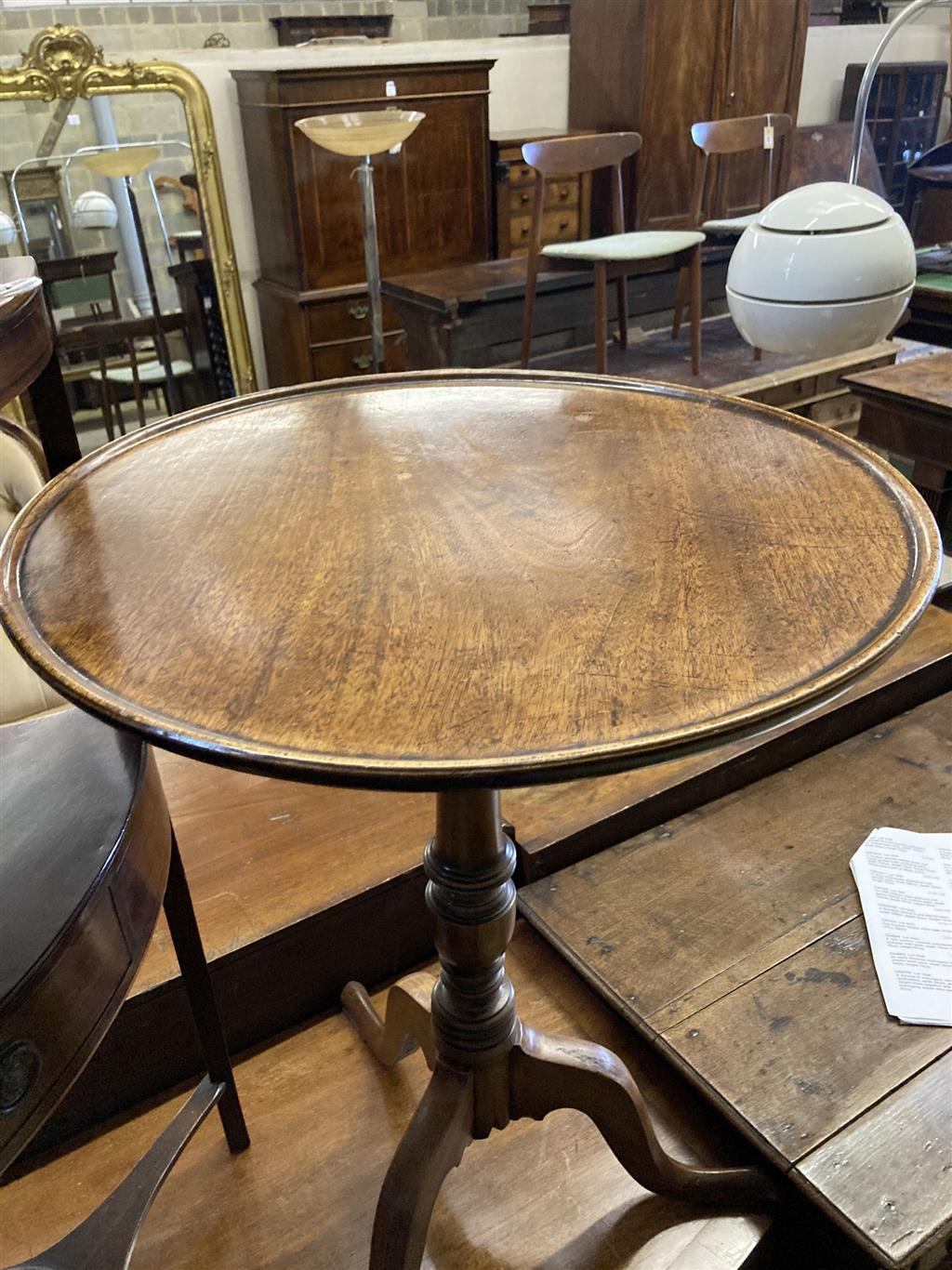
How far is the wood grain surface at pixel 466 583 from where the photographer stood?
62 cm

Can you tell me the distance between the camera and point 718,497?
36.5 inches

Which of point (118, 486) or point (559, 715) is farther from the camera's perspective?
point (118, 486)

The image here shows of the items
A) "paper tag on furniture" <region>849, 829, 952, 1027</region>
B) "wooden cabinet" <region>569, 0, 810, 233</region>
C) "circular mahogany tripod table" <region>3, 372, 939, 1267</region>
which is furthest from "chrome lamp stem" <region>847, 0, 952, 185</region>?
"wooden cabinet" <region>569, 0, 810, 233</region>

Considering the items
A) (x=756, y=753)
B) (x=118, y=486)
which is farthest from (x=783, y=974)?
(x=118, y=486)

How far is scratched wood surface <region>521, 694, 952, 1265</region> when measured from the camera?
119cm

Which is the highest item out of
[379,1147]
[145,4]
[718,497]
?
[145,4]

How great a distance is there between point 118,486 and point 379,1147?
88 centimetres

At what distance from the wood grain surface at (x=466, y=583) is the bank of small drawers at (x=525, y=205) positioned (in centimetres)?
323

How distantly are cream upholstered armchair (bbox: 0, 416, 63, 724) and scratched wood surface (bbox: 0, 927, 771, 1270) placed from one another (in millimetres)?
621

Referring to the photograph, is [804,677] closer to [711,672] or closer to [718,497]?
[711,672]

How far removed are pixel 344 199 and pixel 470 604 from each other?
328cm

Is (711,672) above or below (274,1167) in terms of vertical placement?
above

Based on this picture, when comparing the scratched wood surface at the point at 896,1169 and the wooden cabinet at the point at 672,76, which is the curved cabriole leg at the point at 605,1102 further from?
the wooden cabinet at the point at 672,76

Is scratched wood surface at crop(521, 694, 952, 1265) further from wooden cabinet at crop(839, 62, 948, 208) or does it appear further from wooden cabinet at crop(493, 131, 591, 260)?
wooden cabinet at crop(839, 62, 948, 208)
